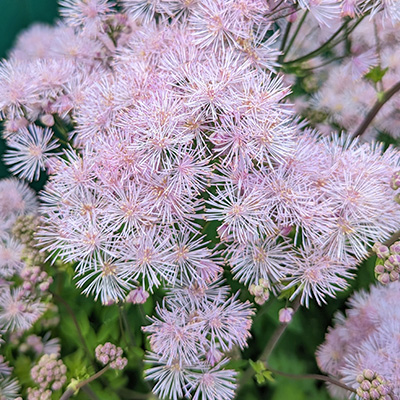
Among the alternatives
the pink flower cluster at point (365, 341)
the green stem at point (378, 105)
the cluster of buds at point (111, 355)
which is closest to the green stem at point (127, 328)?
the cluster of buds at point (111, 355)

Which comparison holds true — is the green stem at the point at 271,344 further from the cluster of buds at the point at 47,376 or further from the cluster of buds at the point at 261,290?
the cluster of buds at the point at 47,376

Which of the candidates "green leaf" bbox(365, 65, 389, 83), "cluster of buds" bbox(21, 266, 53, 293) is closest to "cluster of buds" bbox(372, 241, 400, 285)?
"green leaf" bbox(365, 65, 389, 83)

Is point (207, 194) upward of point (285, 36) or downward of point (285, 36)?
downward

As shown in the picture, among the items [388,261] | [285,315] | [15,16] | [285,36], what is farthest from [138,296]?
[15,16]

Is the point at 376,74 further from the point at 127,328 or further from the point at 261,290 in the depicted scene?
the point at 127,328

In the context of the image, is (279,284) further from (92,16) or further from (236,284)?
(92,16)

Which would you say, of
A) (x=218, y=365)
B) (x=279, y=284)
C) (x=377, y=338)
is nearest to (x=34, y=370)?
(x=218, y=365)
